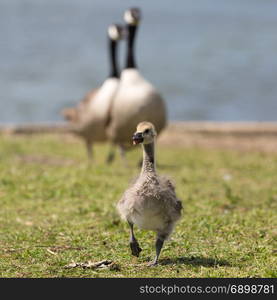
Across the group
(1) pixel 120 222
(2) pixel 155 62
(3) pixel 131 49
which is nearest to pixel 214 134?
(3) pixel 131 49

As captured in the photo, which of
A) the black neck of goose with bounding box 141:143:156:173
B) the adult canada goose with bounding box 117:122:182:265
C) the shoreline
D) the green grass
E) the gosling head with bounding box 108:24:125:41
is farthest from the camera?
the shoreline

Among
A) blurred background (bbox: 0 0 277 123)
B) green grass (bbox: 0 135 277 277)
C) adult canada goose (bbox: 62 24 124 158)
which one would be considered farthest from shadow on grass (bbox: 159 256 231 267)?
blurred background (bbox: 0 0 277 123)

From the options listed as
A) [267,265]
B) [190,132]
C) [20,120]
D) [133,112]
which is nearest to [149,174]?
[267,265]

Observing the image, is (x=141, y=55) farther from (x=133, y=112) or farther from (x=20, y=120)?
(x=133, y=112)

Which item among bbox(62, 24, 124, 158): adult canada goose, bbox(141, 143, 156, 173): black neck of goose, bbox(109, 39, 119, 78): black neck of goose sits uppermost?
bbox(141, 143, 156, 173): black neck of goose

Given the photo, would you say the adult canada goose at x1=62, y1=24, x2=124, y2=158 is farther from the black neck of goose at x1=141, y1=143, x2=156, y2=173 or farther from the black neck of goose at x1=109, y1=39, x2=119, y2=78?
the black neck of goose at x1=141, y1=143, x2=156, y2=173

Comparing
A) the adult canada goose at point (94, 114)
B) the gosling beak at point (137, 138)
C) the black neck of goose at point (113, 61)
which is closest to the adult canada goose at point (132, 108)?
the adult canada goose at point (94, 114)

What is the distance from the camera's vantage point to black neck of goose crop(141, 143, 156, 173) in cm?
627

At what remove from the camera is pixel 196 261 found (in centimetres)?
632

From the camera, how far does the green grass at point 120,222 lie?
6.14 meters

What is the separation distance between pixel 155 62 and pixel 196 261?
3698cm

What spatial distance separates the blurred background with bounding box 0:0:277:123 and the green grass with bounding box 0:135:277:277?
15.2 meters

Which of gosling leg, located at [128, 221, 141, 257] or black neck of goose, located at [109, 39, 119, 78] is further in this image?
black neck of goose, located at [109, 39, 119, 78]

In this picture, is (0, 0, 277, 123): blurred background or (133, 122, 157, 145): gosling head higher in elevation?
(133, 122, 157, 145): gosling head
